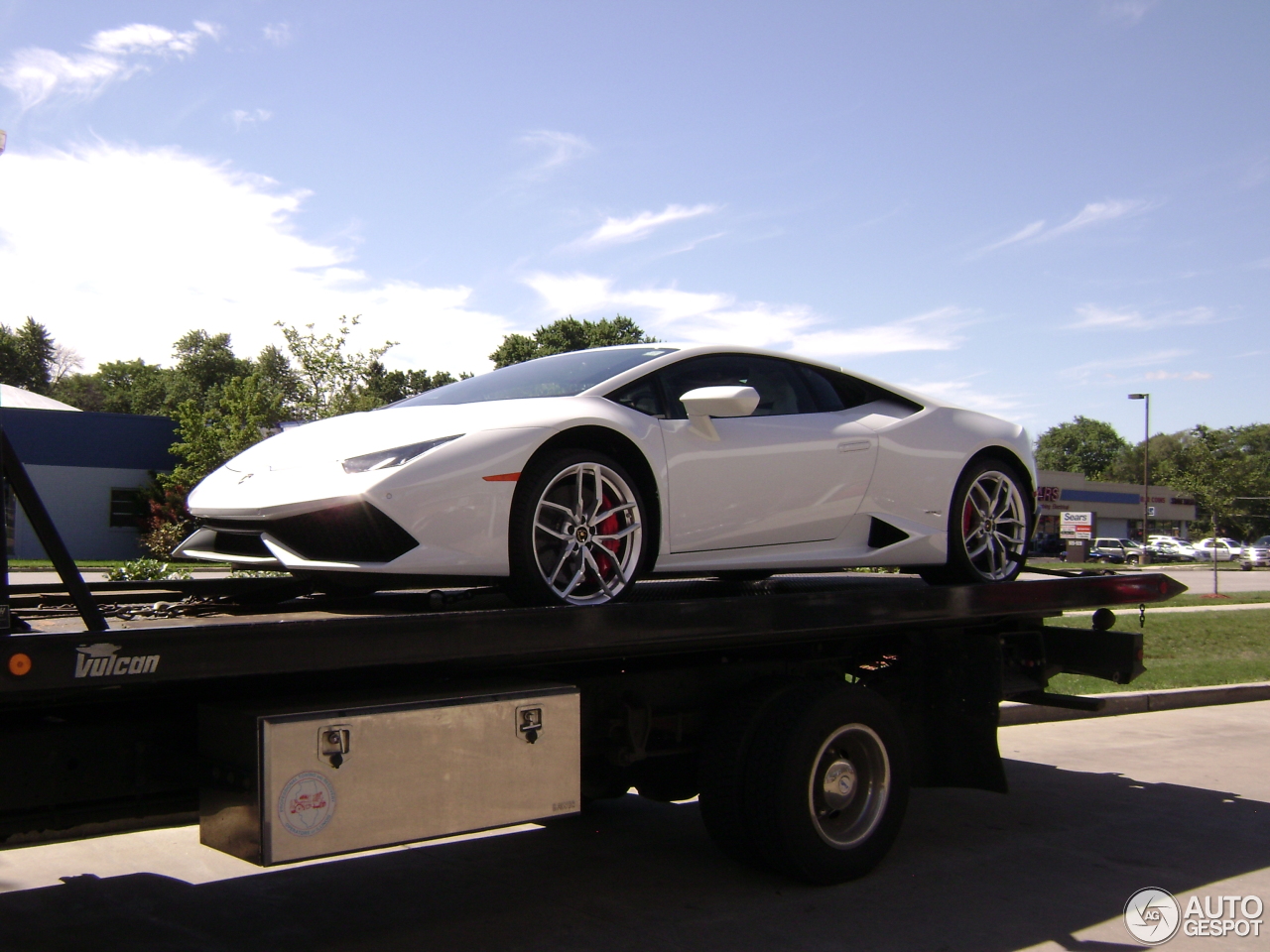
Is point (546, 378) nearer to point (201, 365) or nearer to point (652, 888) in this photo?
point (652, 888)

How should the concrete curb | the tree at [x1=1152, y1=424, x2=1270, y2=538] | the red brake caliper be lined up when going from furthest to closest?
the tree at [x1=1152, y1=424, x2=1270, y2=538] → the concrete curb → the red brake caliper

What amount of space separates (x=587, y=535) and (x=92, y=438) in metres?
30.3

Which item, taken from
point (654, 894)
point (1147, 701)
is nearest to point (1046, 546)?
point (654, 894)

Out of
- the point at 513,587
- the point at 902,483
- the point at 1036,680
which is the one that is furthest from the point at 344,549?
the point at 1036,680

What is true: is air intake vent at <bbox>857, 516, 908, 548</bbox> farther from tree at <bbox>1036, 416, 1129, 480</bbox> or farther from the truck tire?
tree at <bbox>1036, 416, 1129, 480</bbox>

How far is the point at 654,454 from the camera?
14.3 feet

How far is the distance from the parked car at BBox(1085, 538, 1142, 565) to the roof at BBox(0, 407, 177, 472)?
35.7m

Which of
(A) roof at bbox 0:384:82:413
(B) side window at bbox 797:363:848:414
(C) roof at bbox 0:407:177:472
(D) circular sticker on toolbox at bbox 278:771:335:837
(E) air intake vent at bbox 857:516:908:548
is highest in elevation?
(A) roof at bbox 0:384:82:413

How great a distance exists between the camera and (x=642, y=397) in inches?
179

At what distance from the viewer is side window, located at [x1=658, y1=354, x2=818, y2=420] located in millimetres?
4746

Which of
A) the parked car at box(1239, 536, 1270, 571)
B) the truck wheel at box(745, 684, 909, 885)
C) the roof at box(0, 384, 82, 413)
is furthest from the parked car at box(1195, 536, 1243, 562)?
the truck wheel at box(745, 684, 909, 885)

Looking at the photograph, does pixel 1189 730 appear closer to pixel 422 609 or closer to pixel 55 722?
pixel 422 609

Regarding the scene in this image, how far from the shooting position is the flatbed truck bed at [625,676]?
3156mm

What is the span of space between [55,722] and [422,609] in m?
1.17
